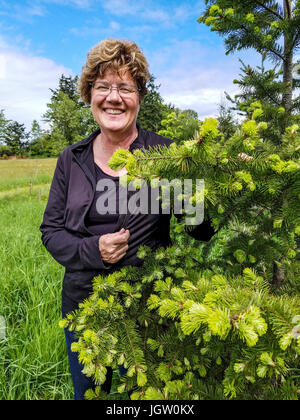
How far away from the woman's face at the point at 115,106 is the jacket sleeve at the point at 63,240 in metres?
0.45

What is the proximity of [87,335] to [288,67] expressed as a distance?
2222 millimetres

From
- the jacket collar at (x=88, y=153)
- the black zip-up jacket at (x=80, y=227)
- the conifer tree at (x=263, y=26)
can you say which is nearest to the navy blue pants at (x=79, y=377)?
the black zip-up jacket at (x=80, y=227)

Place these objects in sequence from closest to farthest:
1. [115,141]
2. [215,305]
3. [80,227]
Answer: [215,305], [80,227], [115,141]

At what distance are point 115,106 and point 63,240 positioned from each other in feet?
3.27

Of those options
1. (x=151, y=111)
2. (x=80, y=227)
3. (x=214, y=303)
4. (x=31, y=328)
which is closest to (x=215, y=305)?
(x=214, y=303)

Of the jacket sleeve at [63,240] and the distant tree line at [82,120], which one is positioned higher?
the distant tree line at [82,120]

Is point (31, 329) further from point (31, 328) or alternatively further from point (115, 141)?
point (115, 141)

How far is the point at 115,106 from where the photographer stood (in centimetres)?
181

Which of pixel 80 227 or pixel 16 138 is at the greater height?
pixel 16 138

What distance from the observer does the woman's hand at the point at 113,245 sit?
5.08 ft

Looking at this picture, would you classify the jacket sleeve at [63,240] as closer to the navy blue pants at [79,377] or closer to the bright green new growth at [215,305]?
the bright green new growth at [215,305]

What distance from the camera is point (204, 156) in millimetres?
915
